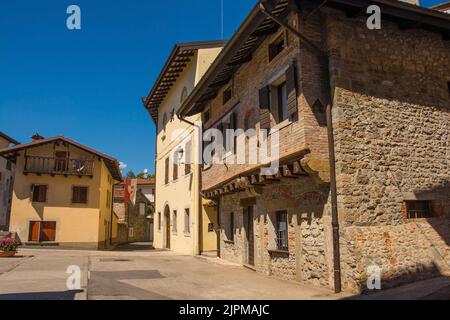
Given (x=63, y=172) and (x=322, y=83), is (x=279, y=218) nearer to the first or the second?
(x=322, y=83)

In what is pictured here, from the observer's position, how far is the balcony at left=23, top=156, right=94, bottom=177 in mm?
23656

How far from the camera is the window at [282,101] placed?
9.63 meters

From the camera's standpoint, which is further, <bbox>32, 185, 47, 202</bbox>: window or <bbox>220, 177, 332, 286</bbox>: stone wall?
<bbox>32, 185, 47, 202</bbox>: window

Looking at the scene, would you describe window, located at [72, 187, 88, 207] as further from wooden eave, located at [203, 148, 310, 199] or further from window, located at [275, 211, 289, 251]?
window, located at [275, 211, 289, 251]

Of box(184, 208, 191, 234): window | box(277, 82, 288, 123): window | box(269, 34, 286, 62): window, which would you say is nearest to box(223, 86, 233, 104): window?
box(269, 34, 286, 62): window

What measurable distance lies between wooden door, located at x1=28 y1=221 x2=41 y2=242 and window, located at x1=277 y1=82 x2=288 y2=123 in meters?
19.4

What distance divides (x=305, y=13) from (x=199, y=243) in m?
11.6

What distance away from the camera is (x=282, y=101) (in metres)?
9.78

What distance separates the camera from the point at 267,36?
10.2 metres

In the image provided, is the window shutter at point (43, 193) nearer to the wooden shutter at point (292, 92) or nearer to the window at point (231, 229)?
the window at point (231, 229)

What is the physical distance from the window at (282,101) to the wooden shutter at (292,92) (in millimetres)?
936

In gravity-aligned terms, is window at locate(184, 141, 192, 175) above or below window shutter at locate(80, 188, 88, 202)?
above

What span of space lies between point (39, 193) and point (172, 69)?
11760 millimetres
